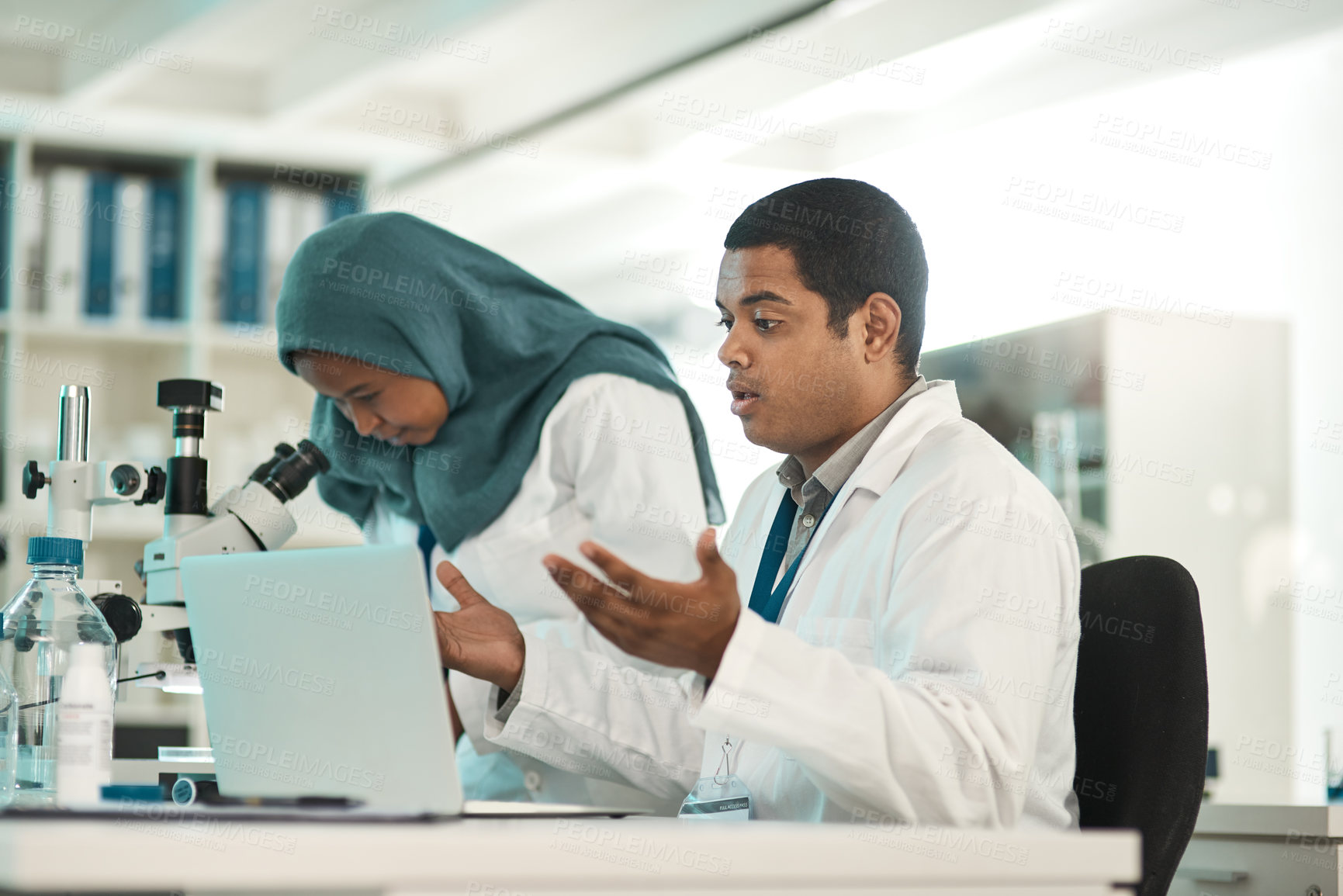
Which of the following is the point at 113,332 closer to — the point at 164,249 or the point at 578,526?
the point at 164,249

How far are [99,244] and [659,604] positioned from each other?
9.35 feet

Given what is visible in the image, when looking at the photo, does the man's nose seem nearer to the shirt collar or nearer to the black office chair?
the shirt collar

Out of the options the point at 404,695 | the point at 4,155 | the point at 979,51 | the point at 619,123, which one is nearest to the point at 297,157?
the point at 4,155

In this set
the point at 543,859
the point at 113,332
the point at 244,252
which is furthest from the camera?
the point at 244,252

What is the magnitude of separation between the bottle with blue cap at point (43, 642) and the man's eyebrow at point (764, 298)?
772 mm

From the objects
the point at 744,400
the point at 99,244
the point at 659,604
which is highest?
the point at 99,244

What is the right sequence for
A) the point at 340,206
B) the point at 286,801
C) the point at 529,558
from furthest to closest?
the point at 340,206 < the point at 529,558 < the point at 286,801

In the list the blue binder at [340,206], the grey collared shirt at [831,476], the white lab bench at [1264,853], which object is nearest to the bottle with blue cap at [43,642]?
the grey collared shirt at [831,476]

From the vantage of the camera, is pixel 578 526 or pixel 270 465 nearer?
pixel 270 465

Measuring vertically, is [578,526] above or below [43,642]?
above

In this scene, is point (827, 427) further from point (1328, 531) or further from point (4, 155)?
point (4, 155)

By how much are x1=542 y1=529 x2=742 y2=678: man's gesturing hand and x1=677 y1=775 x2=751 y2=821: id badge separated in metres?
0.38

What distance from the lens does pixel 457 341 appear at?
2.00 m

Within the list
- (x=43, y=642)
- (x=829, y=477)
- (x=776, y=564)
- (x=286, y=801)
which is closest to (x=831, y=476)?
(x=829, y=477)
